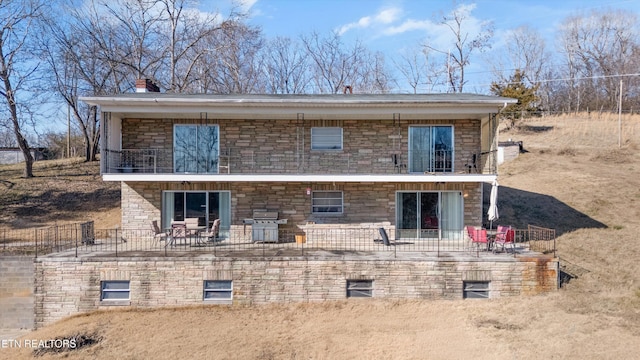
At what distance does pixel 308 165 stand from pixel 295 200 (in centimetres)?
150

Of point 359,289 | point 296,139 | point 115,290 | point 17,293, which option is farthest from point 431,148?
point 17,293

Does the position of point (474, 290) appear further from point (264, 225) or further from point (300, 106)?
point (300, 106)

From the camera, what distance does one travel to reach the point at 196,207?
1623cm

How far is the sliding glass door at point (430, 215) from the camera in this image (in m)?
16.1

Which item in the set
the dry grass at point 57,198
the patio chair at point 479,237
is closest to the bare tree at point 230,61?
the dry grass at point 57,198

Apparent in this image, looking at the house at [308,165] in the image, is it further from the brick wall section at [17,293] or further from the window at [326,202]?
the brick wall section at [17,293]

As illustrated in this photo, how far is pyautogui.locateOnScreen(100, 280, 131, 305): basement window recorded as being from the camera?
12.3m

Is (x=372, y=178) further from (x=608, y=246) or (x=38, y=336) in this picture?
(x=38, y=336)

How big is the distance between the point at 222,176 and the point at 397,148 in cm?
695

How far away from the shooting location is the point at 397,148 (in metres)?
16.3

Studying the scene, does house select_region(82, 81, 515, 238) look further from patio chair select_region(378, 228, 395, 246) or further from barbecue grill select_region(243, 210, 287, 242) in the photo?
patio chair select_region(378, 228, 395, 246)

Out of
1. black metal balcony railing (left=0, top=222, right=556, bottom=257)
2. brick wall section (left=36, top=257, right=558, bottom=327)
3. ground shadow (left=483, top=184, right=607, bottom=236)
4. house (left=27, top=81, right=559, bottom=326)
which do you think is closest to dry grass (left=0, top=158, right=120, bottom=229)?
black metal balcony railing (left=0, top=222, right=556, bottom=257)

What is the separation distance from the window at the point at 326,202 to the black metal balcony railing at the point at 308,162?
926mm

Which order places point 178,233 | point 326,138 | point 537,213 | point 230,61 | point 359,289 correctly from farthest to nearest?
point 230,61, point 537,213, point 326,138, point 178,233, point 359,289
